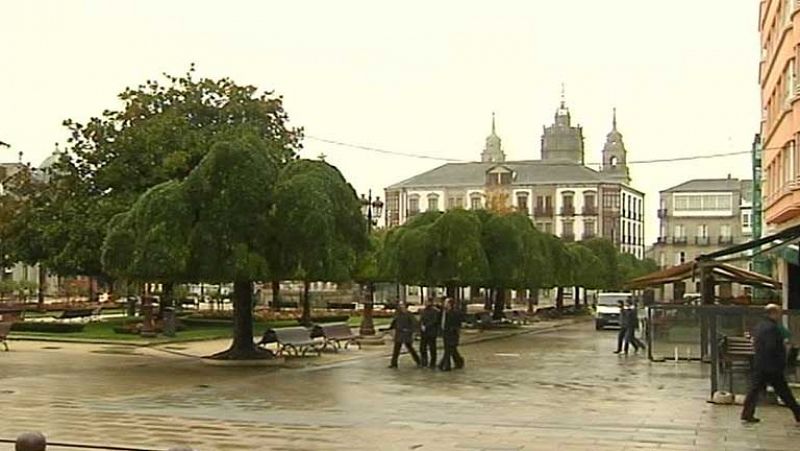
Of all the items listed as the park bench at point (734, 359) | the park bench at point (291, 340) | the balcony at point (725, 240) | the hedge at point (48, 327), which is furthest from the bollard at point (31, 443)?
the balcony at point (725, 240)

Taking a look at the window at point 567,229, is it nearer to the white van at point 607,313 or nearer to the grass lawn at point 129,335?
the white van at point 607,313

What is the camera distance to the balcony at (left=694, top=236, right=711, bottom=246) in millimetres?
128125

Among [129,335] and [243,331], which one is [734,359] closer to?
[243,331]

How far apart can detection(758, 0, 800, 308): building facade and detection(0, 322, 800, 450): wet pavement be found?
24.9ft

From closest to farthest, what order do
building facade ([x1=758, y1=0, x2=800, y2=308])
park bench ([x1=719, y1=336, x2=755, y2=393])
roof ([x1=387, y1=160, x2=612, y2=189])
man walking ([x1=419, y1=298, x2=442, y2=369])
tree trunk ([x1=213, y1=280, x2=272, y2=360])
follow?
park bench ([x1=719, y1=336, x2=755, y2=393])
man walking ([x1=419, y1=298, x2=442, y2=369])
tree trunk ([x1=213, y1=280, x2=272, y2=360])
building facade ([x1=758, y1=0, x2=800, y2=308])
roof ([x1=387, y1=160, x2=612, y2=189])

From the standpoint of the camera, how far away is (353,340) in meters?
37.7

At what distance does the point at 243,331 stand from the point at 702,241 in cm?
10440

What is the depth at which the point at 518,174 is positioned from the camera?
138 m

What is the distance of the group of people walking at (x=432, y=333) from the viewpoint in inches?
1144

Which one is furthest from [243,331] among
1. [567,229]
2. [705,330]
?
[567,229]

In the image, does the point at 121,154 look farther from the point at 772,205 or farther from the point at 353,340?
the point at 772,205

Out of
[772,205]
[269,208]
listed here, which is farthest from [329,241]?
[772,205]

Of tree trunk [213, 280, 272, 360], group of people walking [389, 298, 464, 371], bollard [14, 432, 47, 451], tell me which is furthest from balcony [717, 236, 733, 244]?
bollard [14, 432, 47, 451]

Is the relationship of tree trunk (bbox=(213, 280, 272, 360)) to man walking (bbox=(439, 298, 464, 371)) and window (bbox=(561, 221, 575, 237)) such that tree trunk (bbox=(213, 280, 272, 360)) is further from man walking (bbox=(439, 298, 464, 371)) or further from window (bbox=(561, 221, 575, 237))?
window (bbox=(561, 221, 575, 237))
